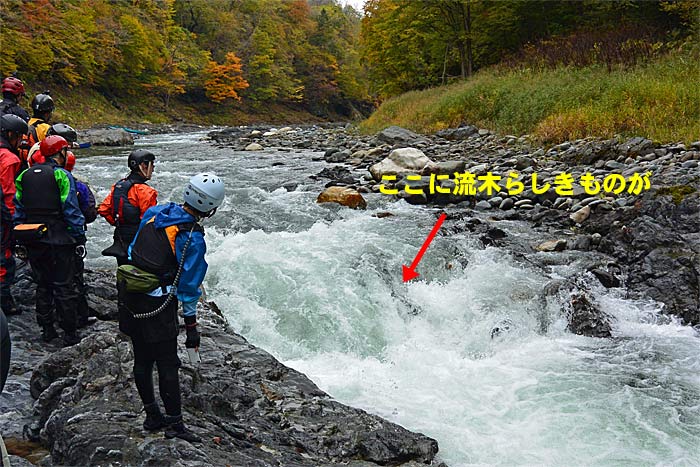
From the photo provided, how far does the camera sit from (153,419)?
11.0 feet

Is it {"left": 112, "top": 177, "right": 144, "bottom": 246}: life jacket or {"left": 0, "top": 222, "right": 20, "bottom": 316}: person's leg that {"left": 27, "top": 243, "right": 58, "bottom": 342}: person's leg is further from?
{"left": 112, "top": 177, "right": 144, "bottom": 246}: life jacket

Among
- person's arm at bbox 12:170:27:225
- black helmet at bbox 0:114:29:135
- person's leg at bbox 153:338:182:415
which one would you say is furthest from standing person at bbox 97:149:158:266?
person's leg at bbox 153:338:182:415

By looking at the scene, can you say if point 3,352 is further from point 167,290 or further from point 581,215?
point 581,215

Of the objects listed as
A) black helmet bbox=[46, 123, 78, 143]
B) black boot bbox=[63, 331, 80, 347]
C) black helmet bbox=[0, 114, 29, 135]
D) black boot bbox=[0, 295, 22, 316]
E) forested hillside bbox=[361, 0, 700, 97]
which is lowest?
black boot bbox=[63, 331, 80, 347]

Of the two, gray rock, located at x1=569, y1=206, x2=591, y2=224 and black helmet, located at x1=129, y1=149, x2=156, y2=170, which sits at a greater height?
black helmet, located at x1=129, y1=149, x2=156, y2=170

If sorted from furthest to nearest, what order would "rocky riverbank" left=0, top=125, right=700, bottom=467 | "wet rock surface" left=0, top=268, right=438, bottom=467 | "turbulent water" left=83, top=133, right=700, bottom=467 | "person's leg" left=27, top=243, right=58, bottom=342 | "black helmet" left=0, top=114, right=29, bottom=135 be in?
"black helmet" left=0, top=114, right=29, bottom=135, "person's leg" left=27, top=243, right=58, bottom=342, "turbulent water" left=83, top=133, right=700, bottom=467, "rocky riverbank" left=0, top=125, right=700, bottom=467, "wet rock surface" left=0, top=268, right=438, bottom=467

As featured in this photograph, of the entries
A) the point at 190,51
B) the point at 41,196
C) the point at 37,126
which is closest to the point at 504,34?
the point at 37,126

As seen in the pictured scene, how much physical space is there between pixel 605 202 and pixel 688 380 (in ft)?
13.9

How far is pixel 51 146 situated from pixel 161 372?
2754mm

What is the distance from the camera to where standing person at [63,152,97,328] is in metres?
5.18

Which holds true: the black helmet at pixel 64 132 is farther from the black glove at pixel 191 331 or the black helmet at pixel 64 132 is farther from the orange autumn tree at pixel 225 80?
the orange autumn tree at pixel 225 80

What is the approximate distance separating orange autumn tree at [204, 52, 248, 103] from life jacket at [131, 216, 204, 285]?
4904cm

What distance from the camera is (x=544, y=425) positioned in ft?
15.2

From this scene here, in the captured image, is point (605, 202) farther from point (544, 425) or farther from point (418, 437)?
point (418, 437)
